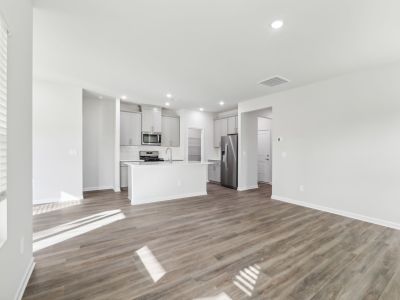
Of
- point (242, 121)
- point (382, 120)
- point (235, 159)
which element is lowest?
point (235, 159)

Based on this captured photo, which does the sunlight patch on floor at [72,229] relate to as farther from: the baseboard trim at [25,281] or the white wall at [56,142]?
the white wall at [56,142]

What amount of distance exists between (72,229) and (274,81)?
4.60 meters

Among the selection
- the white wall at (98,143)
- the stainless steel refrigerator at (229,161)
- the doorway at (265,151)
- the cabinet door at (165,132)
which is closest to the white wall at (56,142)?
the white wall at (98,143)

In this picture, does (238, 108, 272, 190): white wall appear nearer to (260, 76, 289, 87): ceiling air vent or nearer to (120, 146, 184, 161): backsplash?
(260, 76, 289, 87): ceiling air vent

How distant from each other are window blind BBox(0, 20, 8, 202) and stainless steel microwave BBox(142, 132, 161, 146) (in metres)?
4.92

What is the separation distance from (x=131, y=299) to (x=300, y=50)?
11.8 feet

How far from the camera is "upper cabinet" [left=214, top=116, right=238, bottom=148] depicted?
655 centimetres

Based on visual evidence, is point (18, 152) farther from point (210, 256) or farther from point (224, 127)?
point (224, 127)

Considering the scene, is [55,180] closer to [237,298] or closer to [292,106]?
[237,298]

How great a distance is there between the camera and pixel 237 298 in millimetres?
1582

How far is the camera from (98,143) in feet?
19.1

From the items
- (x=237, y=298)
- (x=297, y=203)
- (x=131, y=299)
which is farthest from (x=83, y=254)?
(x=297, y=203)

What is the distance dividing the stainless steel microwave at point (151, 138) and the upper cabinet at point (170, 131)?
21 centimetres

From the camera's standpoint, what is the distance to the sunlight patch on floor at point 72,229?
2.51m
